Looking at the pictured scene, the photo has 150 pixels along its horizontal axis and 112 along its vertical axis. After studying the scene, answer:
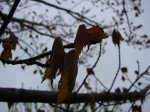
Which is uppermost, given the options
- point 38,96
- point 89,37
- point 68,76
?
point 89,37

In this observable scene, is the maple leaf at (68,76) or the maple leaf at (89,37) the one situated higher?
the maple leaf at (89,37)

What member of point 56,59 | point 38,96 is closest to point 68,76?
point 56,59

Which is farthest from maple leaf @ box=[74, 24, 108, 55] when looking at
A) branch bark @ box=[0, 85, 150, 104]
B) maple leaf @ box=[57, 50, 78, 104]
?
branch bark @ box=[0, 85, 150, 104]

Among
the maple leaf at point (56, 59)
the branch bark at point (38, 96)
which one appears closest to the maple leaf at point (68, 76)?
the maple leaf at point (56, 59)

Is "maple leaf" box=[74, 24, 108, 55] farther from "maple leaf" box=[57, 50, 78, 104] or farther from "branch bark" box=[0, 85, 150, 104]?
"branch bark" box=[0, 85, 150, 104]

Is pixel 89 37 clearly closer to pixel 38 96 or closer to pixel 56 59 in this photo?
pixel 56 59

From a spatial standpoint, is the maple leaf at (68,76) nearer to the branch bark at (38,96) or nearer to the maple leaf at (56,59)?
the maple leaf at (56,59)

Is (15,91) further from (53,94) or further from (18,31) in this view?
(18,31)
